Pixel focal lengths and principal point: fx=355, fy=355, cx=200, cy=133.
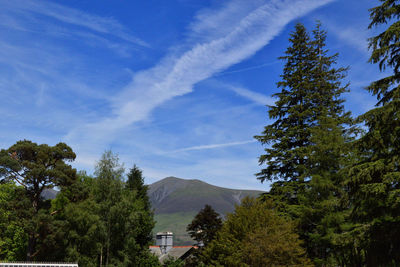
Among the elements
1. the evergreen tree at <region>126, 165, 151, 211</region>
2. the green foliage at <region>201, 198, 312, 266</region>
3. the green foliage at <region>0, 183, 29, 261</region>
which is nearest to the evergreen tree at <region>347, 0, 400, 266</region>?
the green foliage at <region>201, 198, 312, 266</region>

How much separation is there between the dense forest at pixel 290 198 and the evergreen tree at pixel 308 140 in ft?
0.30

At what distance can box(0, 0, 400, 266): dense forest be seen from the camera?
15.1 m

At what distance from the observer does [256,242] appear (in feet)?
63.7

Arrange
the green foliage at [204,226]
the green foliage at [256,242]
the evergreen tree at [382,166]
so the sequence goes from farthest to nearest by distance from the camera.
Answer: the green foliage at [204,226], the green foliage at [256,242], the evergreen tree at [382,166]

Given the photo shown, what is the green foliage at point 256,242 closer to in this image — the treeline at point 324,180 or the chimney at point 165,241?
the treeline at point 324,180

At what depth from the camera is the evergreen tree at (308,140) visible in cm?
2302

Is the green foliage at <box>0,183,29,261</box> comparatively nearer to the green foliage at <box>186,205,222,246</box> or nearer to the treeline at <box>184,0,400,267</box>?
the green foliage at <box>186,205,222,246</box>

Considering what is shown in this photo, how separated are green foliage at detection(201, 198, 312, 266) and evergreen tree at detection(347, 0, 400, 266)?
4551 millimetres

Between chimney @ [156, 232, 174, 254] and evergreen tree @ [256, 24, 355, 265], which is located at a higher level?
evergreen tree @ [256, 24, 355, 265]

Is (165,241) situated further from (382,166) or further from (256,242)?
(382,166)

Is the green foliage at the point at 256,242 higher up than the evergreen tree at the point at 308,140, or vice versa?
the evergreen tree at the point at 308,140

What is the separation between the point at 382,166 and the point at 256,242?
26.4 feet

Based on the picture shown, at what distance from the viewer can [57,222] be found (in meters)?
30.7

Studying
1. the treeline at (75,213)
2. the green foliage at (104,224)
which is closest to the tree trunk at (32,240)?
the treeline at (75,213)
